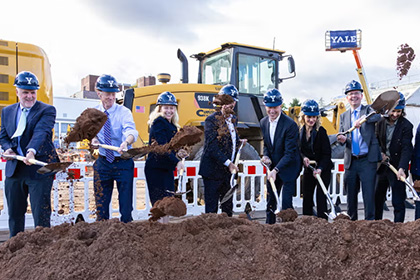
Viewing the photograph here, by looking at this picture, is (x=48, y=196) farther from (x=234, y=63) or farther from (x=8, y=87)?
(x=234, y=63)

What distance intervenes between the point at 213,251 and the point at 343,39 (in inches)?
444

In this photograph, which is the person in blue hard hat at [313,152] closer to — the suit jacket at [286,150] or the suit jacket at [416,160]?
the suit jacket at [286,150]

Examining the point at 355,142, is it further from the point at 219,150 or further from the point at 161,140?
the point at 161,140

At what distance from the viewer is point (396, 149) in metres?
4.69

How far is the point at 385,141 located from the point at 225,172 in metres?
2.33

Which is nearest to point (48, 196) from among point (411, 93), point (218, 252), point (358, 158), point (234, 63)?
point (218, 252)

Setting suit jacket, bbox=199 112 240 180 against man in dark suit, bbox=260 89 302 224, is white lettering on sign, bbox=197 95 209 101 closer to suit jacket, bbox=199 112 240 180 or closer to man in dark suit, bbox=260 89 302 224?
man in dark suit, bbox=260 89 302 224

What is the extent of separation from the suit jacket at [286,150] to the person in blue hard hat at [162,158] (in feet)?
3.84

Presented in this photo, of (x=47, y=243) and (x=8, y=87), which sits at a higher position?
(x=8, y=87)

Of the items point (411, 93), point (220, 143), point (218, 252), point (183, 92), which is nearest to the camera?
point (218, 252)

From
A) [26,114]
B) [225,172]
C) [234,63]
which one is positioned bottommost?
[225,172]

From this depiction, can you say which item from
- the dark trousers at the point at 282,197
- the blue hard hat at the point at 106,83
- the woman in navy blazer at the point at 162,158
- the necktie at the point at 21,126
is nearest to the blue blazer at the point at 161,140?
the woman in navy blazer at the point at 162,158

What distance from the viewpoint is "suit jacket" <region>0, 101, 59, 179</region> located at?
3.59 metres

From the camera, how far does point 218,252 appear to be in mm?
2283
